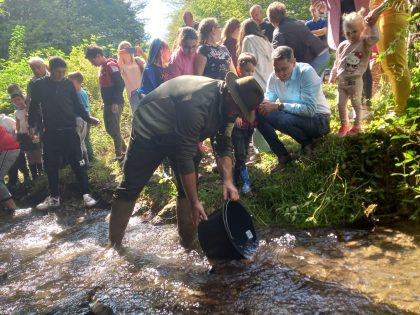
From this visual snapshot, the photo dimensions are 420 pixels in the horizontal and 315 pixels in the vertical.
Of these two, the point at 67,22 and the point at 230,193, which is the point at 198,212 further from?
the point at 67,22

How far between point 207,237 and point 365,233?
1.45 m

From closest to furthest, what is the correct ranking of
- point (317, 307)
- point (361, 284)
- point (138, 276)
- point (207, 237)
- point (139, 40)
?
point (317, 307) < point (361, 284) < point (207, 237) < point (138, 276) < point (139, 40)

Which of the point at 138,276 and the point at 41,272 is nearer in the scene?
the point at 138,276

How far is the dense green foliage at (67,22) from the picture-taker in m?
21.1

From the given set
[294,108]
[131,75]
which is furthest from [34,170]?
[294,108]

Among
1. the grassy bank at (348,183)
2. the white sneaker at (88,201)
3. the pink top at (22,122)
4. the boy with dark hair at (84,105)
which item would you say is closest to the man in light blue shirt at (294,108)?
the grassy bank at (348,183)

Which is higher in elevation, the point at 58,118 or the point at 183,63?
the point at 183,63

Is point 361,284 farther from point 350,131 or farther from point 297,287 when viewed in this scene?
point 350,131

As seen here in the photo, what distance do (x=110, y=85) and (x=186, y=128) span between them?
164 inches

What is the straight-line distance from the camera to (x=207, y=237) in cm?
302

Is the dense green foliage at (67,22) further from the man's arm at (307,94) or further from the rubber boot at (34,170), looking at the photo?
the man's arm at (307,94)

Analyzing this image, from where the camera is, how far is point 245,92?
2.83 metres

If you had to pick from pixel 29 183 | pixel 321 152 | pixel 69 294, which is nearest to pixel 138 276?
pixel 69 294

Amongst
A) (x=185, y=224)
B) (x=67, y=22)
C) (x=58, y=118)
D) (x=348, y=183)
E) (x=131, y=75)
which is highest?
(x=67, y=22)
